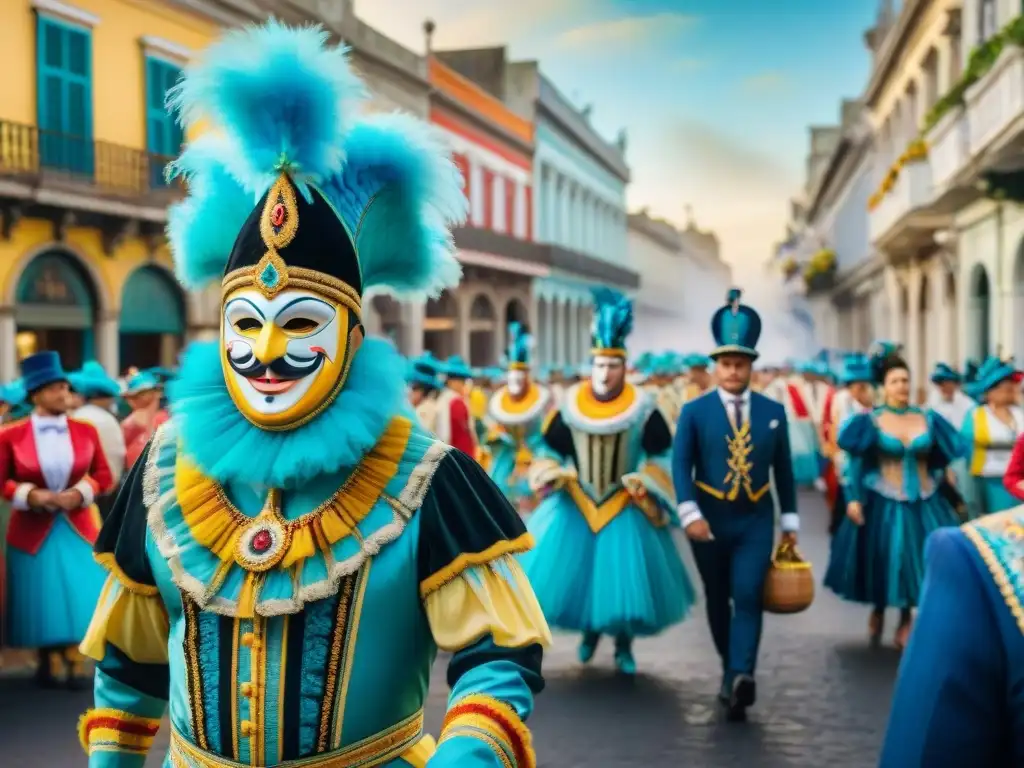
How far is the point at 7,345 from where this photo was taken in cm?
1811

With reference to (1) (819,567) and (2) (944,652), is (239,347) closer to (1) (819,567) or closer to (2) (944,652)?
(2) (944,652)

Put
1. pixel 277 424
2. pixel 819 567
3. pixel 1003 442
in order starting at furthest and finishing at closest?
1. pixel 819 567
2. pixel 1003 442
3. pixel 277 424

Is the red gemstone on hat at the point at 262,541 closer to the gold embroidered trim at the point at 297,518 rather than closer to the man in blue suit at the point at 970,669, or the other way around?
the gold embroidered trim at the point at 297,518

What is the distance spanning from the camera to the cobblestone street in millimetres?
6246

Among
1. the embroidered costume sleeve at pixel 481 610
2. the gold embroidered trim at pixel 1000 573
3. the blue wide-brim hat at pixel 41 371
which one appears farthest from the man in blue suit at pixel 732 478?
the gold embroidered trim at pixel 1000 573

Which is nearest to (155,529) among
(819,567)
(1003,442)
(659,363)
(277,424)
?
(277,424)

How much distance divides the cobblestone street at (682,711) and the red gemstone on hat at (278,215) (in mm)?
3853

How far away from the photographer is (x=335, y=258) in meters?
2.90

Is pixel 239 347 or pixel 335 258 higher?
pixel 335 258

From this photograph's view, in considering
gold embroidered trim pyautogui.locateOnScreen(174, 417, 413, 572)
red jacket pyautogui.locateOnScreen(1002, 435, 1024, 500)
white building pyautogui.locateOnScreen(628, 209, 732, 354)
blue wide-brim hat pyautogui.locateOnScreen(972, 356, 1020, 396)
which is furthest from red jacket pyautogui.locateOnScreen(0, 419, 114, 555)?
white building pyautogui.locateOnScreen(628, 209, 732, 354)

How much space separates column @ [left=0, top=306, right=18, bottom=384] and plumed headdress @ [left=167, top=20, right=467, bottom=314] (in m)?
16.0

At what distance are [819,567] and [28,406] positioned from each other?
6815mm

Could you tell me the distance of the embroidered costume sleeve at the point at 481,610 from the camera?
2572mm

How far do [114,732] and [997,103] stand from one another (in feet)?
49.4
